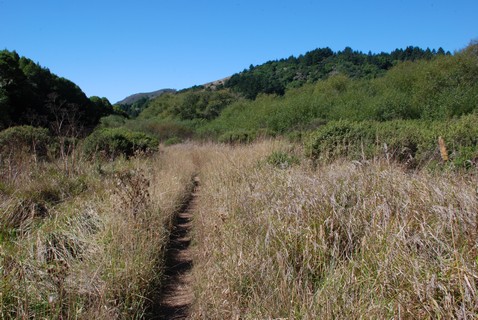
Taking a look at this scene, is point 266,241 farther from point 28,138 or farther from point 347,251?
point 28,138

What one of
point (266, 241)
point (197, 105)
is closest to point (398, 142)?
point (266, 241)

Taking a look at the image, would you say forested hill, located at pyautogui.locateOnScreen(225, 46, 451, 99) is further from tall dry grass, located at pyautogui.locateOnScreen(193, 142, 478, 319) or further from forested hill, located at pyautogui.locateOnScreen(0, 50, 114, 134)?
tall dry grass, located at pyautogui.locateOnScreen(193, 142, 478, 319)

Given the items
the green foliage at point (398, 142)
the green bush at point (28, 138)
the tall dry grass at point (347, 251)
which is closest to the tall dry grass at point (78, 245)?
the tall dry grass at point (347, 251)

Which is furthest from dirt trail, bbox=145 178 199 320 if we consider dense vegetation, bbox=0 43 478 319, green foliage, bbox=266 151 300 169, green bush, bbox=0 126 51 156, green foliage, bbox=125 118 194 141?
green foliage, bbox=125 118 194 141

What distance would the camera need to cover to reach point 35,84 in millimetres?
24156

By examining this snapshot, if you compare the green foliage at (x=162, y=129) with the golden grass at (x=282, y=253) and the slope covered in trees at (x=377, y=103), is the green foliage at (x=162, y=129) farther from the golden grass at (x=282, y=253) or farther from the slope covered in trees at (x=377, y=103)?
the golden grass at (x=282, y=253)

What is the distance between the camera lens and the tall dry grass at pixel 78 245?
9.86ft

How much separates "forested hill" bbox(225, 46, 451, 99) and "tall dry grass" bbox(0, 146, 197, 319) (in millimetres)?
47182

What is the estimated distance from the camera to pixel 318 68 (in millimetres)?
64062

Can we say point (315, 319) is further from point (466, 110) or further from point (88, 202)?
point (466, 110)

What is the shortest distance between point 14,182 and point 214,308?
15.1 feet

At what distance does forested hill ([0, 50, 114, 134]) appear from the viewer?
1840cm

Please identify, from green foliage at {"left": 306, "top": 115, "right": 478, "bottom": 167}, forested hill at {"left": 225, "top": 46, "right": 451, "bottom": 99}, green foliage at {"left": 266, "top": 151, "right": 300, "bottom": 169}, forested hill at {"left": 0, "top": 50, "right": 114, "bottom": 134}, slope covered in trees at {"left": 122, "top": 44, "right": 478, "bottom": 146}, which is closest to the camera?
green foliage at {"left": 306, "top": 115, "right": 478, "bottom": 167}

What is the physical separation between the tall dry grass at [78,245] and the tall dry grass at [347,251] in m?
0.69
